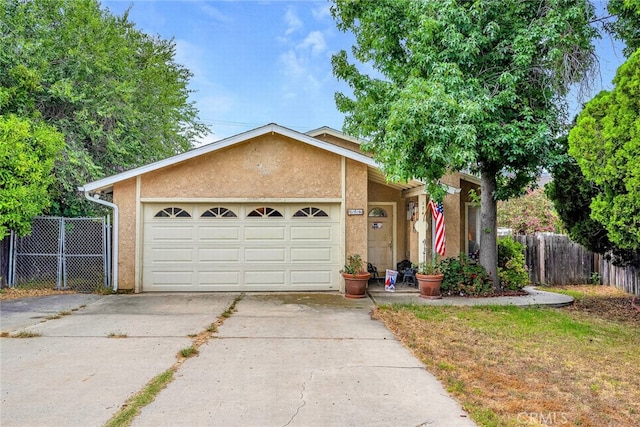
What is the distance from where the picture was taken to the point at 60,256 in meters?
9.82

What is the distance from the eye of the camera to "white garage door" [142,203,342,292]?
972 centimetres

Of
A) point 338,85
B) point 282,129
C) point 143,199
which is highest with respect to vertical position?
point 338,85

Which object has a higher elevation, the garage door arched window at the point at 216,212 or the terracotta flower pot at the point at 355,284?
the garage door arched window at the point at 216,212

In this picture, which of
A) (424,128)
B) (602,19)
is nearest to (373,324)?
(424,128)

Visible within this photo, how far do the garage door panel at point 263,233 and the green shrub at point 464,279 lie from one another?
403 cm

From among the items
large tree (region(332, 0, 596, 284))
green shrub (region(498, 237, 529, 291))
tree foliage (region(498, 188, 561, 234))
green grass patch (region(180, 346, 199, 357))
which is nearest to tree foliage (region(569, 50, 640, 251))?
large tree (region(332, 0, 596, 284))

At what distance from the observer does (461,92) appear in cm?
744

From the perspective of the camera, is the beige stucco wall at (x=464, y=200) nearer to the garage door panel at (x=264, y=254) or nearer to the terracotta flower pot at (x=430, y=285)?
the terracotta flower pot at (x=430, y=285)

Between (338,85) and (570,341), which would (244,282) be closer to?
(338,85)

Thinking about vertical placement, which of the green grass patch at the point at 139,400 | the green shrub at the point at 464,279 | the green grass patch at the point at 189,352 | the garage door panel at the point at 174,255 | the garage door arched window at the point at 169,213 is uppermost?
the garage door arched window at the point at 169,213

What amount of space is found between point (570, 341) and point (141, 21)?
18592mm

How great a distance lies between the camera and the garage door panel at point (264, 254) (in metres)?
9.78

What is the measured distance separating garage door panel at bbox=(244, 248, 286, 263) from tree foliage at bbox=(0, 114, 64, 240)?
494 cm

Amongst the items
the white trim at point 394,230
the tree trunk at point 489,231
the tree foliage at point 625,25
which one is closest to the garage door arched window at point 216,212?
the white trim at point 394,230
